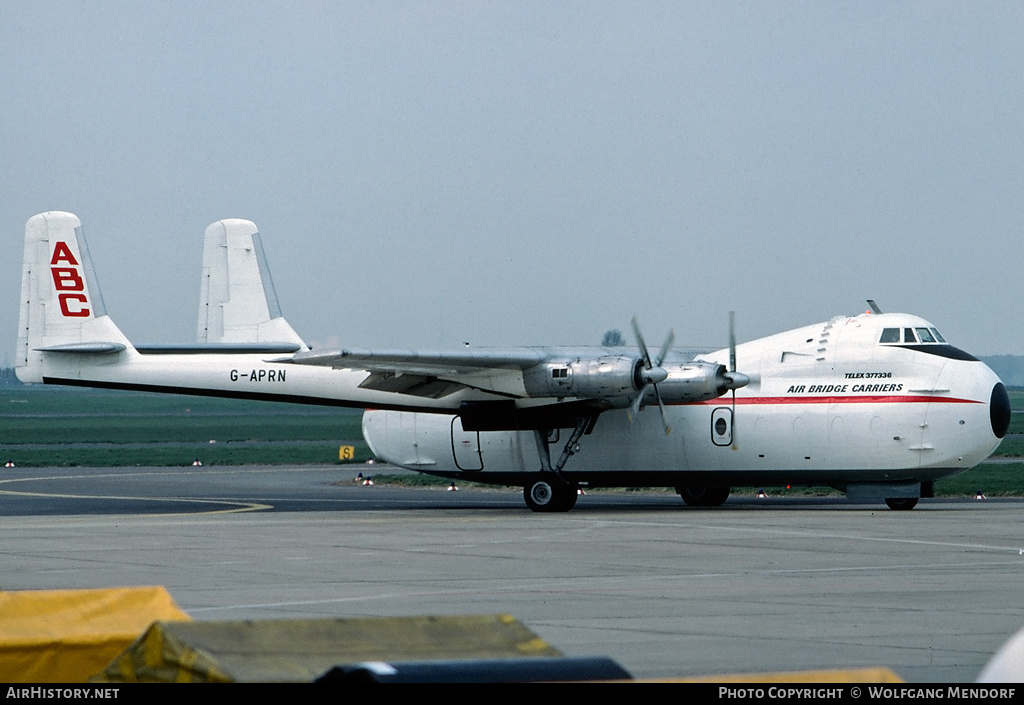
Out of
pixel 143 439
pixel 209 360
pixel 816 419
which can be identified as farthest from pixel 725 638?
pixel 143 439

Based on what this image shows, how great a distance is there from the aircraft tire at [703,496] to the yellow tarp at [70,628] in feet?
87.3

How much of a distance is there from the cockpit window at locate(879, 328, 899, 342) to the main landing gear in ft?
23.2

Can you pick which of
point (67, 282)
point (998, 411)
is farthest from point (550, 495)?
point (67, 282)

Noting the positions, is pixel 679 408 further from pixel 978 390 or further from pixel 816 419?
pixel 978 390

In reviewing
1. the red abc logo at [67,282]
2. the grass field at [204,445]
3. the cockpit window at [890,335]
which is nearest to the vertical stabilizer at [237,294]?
the red abc logo at [67,282]

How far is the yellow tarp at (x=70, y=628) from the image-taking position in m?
7.78

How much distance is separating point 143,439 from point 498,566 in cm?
6328

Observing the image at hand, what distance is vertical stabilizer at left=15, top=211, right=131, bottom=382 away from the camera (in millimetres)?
34719

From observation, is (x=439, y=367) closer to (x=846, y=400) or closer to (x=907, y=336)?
(x=846, y=400)

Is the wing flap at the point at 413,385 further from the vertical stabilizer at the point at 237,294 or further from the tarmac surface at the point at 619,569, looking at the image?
the vertical stabilizer at the point at 237,294

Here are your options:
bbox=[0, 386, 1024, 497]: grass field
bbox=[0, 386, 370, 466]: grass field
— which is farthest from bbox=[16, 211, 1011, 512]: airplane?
bbox=[0, 386, 370, 466]: grass field

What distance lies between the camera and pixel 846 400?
3052 centimetres

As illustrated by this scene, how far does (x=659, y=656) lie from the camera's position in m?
11.6

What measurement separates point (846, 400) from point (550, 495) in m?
7.39
